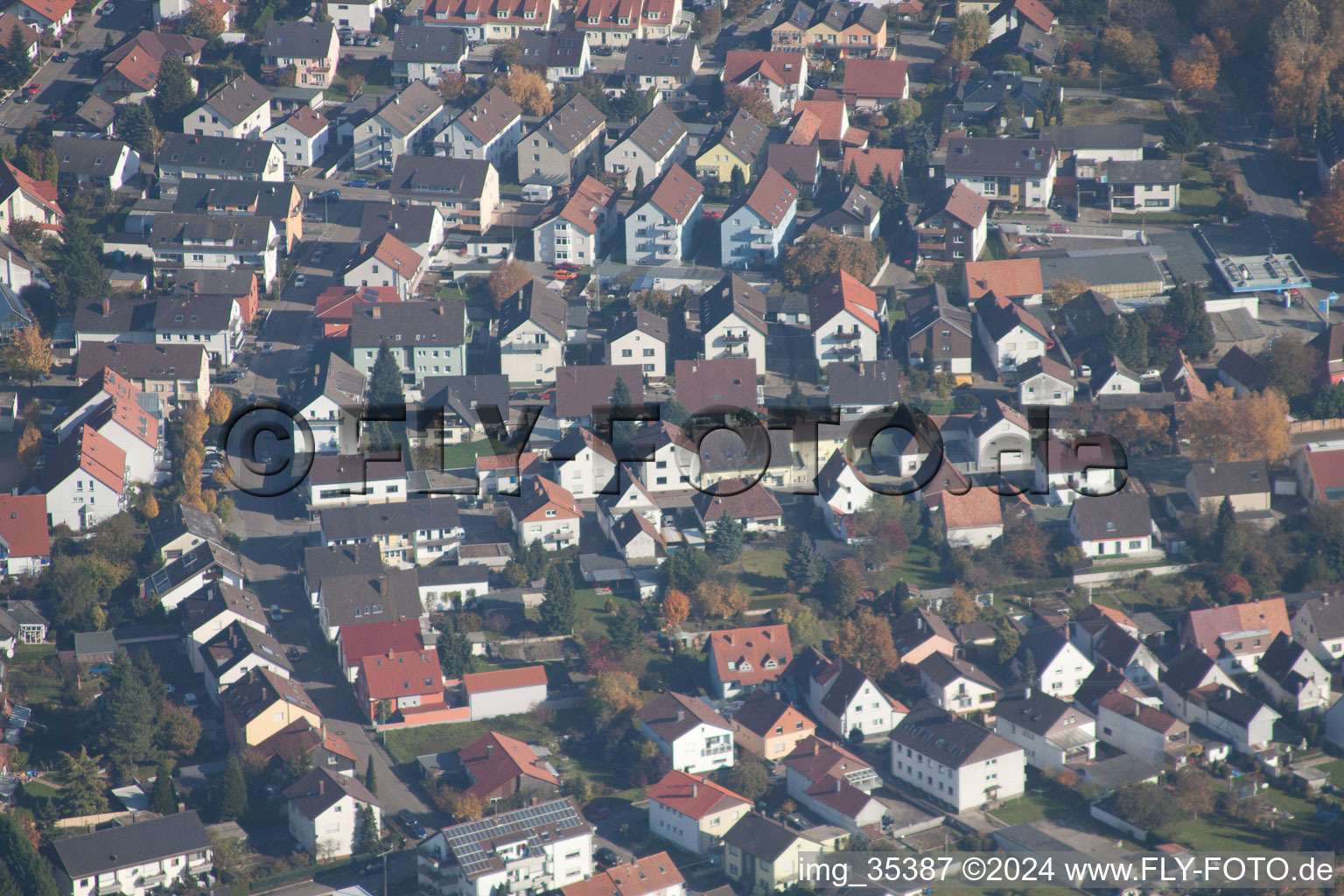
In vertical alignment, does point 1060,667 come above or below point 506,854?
above

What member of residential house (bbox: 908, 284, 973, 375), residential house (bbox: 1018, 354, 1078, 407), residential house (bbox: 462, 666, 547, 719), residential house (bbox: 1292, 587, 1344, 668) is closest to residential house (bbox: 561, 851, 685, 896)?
residential house (bbox: 462, 666, 547, 719)

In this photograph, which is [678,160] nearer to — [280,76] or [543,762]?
[280,76]

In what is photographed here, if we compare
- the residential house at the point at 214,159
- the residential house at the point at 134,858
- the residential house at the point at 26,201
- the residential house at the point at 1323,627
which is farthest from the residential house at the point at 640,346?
the residential house at the point at 134,858

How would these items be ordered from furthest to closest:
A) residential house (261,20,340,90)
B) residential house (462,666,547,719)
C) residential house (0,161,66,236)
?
residential house (261,20,340,90) → residential house (0,161,66,236) → residential house (462,666,547,719)

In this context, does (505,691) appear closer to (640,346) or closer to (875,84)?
(640,346)

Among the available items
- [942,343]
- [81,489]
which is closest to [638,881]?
[81,489]

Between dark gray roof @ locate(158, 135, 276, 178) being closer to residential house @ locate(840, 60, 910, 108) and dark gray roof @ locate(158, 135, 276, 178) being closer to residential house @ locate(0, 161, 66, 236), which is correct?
residential house @ locate(0, 161, 66, 236)

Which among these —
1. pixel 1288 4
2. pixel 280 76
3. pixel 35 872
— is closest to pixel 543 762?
pixel 35 872
